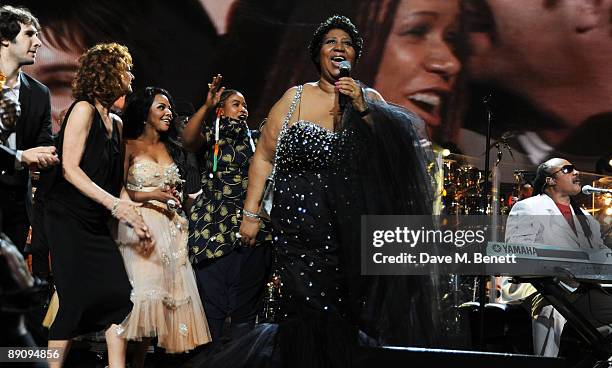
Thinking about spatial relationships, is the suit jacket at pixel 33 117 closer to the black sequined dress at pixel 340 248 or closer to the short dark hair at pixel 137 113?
the black sequined dress at pixel 340 248

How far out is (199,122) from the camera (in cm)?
505

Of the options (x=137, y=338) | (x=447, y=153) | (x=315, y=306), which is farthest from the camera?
(x=447, y=153)

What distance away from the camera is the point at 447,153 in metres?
7.45

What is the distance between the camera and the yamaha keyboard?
464 cm

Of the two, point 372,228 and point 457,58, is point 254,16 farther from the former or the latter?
point 372,228

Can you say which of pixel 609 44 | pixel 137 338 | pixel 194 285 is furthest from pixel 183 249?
pixel 609 44

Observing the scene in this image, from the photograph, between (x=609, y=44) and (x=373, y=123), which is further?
(x=609, y=44)

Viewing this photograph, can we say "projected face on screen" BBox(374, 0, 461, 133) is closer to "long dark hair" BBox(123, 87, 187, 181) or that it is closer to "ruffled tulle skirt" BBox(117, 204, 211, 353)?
"long dark hair" BBox(123, 87, 187, 181)

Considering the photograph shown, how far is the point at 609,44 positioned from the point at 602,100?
504mm

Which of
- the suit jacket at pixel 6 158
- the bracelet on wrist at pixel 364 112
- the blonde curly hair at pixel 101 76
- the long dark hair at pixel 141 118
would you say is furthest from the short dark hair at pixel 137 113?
the suit jacket at pixel 6 158

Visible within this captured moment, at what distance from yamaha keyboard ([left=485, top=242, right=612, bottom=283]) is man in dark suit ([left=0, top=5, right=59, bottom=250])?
2423 millimetres

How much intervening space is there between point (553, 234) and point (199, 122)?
2.46 m

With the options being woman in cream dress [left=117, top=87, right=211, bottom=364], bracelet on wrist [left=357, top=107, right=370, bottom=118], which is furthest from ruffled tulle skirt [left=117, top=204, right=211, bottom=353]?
bracelet on wrist [left=357, top=107, right=370, bottom=118]

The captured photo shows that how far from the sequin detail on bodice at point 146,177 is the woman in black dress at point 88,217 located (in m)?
0.54
